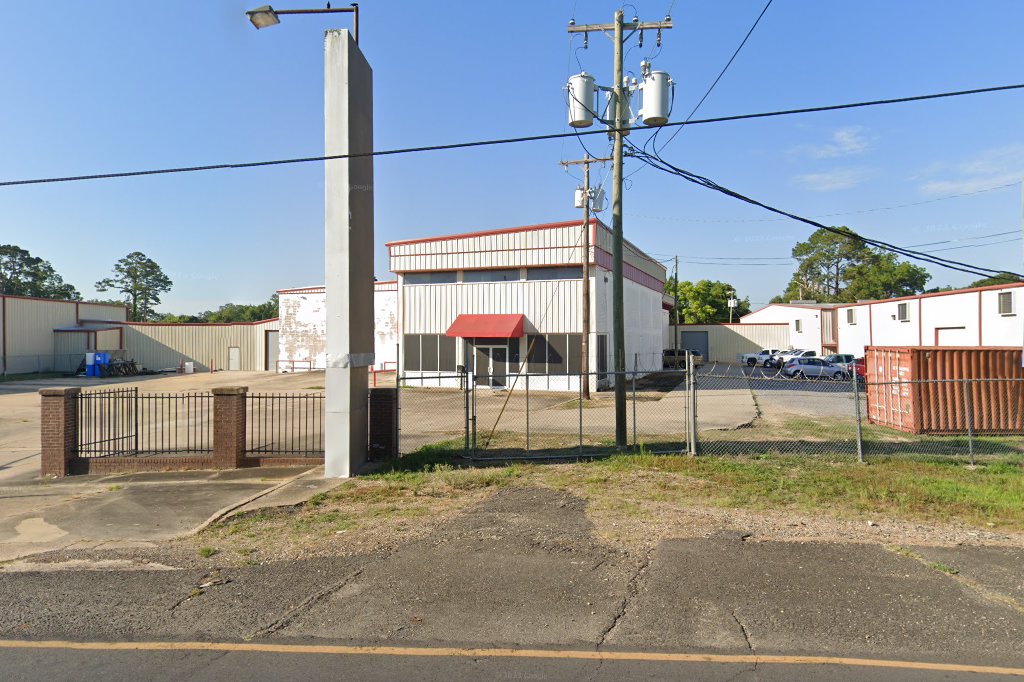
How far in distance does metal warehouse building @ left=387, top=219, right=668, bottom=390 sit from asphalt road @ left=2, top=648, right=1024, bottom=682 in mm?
25185

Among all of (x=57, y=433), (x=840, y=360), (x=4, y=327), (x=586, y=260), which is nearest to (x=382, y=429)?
(x=57, y=433)

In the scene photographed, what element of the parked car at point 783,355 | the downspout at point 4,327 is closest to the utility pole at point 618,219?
the parked car at point 783,355

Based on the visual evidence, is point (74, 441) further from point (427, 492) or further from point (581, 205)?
point (581, 205)

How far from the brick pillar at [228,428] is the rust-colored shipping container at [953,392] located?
47.3ft

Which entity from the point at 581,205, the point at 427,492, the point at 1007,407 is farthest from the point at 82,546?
the point at 581,205

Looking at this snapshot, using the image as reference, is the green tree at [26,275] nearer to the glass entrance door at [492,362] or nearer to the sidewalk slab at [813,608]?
the glass entrance door at [492,362]

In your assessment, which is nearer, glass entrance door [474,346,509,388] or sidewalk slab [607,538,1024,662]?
sidewalk slab [607,538,1024,662]

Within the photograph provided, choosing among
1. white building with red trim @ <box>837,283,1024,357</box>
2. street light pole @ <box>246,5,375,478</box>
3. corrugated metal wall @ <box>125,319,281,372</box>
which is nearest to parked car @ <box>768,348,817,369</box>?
white building with red trim @ <box>837,283,1024,357</box>

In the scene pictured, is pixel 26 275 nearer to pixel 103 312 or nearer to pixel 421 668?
pixel 103 312

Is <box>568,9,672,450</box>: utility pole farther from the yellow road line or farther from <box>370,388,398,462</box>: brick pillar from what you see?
the yellow road line

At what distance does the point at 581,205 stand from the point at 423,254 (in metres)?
9.52

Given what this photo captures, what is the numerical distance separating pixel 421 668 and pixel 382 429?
868 centimetres

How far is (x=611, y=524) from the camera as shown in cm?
845

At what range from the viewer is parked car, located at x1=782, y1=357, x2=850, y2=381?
3694 centimetres
